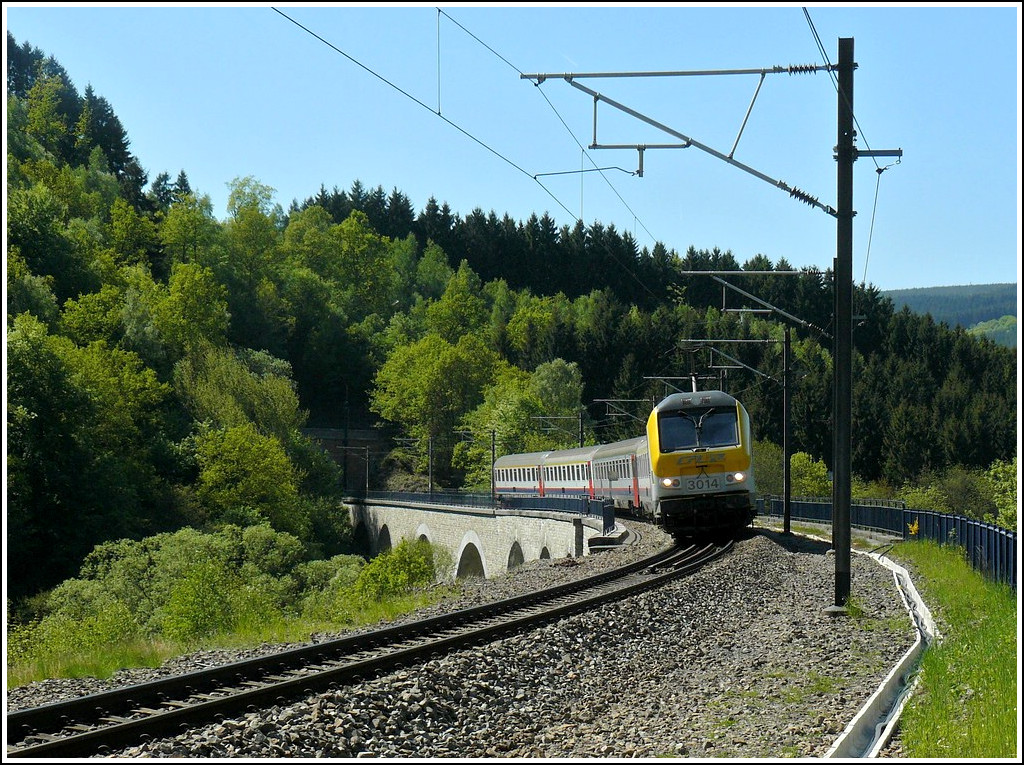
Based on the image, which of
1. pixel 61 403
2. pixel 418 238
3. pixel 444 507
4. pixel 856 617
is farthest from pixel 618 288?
pixel 856 617

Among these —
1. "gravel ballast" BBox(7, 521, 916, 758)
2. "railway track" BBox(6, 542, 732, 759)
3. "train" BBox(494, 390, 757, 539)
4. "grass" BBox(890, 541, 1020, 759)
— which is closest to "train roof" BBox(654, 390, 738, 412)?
"train" BBox(494, 390, 757, 539)

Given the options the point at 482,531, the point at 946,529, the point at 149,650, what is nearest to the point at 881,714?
the point at 149,650

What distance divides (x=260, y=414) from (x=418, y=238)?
82.1 meters

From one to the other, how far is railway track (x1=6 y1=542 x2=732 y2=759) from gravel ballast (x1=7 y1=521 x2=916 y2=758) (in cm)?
23

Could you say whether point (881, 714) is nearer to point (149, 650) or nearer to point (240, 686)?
point (240, 686)

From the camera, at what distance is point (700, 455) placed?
25469 mm

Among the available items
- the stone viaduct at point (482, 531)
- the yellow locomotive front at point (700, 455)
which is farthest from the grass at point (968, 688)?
the stone viaduct at point (482, 531)

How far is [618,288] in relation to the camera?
133 meters

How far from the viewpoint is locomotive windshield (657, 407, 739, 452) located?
25406mm

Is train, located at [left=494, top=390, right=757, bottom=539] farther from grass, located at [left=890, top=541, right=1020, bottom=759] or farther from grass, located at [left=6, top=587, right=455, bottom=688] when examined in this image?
grass, located at [left=890, top=541, right=1020, bottom=759]

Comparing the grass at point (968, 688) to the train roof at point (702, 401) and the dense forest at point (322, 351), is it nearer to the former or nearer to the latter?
the train roof at point (702, 401)

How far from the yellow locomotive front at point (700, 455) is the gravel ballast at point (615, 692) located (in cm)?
932

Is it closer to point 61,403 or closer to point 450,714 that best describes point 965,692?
point 450,714

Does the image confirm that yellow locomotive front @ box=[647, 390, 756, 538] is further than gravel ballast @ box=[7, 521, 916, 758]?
Yes
